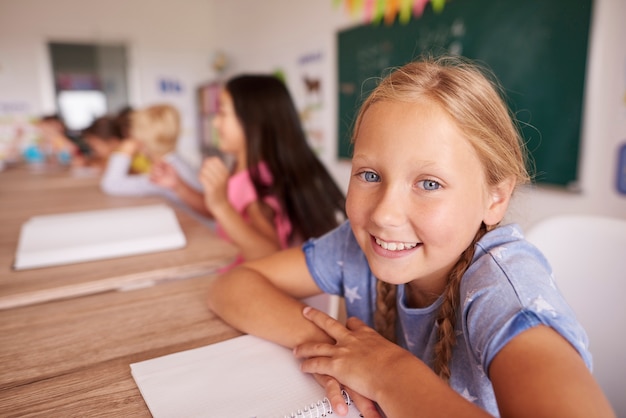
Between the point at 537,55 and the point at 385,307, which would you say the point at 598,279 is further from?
the point at 537,55

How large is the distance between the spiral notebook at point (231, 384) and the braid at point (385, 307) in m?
0.21

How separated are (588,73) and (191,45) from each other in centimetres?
459

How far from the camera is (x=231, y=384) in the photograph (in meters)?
0.50

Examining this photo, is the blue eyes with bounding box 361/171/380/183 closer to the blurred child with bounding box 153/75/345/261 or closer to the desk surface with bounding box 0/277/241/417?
the desk surface with bounding box 0/277/241/417

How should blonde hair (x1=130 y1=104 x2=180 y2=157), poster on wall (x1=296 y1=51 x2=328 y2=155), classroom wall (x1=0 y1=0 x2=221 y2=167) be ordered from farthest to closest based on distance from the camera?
classroom wall (x1=0 y1=0 x2=221 y2=167), poster on wall (x1=296 y1=51 x2=328 y2=155), blonde hair (x1=130 y1=104 x2=180 y2=157)

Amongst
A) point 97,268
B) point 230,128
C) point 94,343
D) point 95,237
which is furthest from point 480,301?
point 230,128

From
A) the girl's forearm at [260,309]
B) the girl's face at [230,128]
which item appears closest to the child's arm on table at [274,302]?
the girl's forearm at [260,309]

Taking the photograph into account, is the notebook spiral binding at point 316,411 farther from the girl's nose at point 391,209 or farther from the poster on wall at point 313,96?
the poster on wall at point 313,96

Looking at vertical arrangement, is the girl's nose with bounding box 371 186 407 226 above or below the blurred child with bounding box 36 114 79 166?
above

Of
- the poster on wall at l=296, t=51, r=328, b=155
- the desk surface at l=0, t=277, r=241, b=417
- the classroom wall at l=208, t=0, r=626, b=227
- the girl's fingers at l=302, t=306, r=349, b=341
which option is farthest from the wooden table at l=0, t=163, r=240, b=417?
the poster on wall at l=296, t=51, r=328, b=155

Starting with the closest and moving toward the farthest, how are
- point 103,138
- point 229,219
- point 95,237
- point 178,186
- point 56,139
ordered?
point 95,237 < point 229,219 < point 178,186 < point 103,138 < point 56,139

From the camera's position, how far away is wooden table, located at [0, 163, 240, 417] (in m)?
0.49

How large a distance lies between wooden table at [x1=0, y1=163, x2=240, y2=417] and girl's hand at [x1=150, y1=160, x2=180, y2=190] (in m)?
0.74

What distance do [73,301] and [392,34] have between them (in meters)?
2.26
